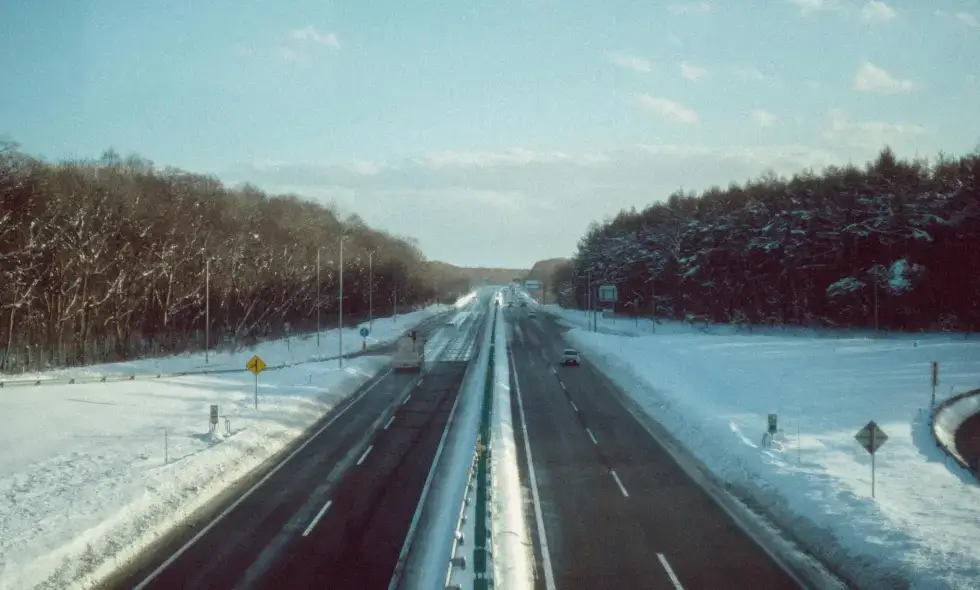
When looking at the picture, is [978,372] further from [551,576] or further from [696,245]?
[696,245]

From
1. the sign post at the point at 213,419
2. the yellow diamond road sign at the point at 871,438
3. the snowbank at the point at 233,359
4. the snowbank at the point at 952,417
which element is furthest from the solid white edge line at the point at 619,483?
the snowbank at the point at 233,359

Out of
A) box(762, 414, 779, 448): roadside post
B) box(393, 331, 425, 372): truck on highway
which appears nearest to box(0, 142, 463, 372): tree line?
box(393, 331, 425, 372): truck on highway

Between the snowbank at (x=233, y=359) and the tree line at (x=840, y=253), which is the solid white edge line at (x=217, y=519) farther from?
the tree line at (x=840, y=253)

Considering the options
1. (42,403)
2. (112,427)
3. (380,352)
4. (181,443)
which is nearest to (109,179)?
Answer: (380,352)

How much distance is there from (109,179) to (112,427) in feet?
135

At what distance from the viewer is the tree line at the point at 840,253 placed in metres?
56.9

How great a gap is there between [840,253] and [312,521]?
6056 cm

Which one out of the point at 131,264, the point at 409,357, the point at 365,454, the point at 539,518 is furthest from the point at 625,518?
the point at 131,264

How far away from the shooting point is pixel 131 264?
55.2 m

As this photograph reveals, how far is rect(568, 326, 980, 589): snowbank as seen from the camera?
1346 cm

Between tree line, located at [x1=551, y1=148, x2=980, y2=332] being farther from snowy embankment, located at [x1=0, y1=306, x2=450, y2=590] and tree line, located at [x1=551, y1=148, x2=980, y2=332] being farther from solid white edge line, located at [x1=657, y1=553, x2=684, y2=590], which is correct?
solid white edge line, located at [x1=657, y1=553, x2=684, y2=590]

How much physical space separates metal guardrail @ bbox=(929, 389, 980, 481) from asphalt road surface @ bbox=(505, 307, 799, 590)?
9565mm

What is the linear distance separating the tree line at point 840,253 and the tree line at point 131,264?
45.0m

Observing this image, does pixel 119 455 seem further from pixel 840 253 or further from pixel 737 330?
pixel 737 330
